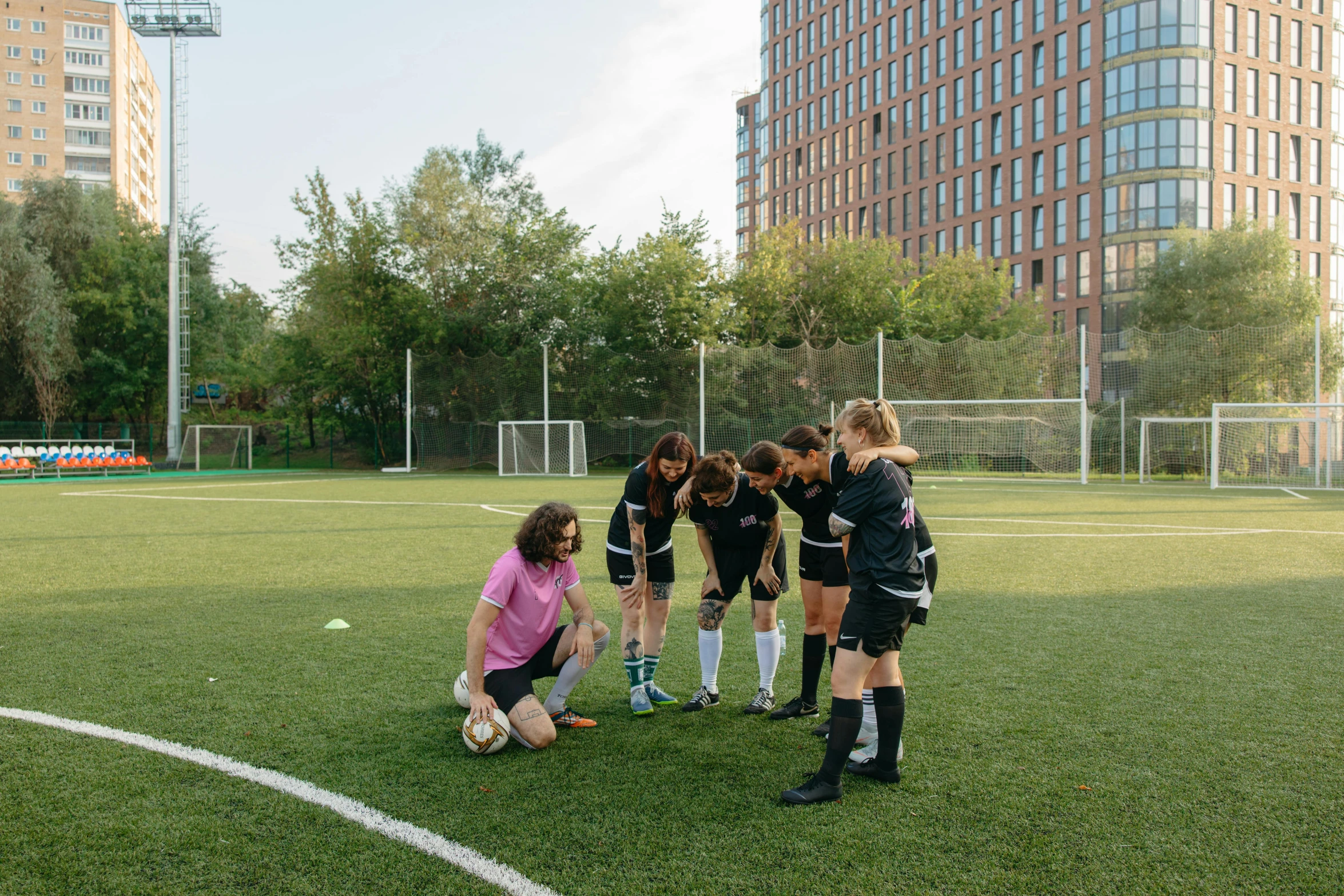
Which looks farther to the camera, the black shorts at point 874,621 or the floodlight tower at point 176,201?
the floodlight tower at point 176,201

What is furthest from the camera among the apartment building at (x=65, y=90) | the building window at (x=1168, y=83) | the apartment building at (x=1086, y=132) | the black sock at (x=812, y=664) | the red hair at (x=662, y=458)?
the apartment building at (x=65, y=90)

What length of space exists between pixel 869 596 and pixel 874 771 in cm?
75

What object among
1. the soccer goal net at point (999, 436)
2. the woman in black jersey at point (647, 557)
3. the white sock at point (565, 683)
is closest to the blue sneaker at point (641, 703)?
the woman in black jersey at point (647, 557)

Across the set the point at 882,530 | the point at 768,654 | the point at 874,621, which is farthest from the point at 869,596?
the point at 768,654

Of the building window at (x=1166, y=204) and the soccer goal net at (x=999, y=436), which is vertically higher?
the building window at (x=1166, y=204)

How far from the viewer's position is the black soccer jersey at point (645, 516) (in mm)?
4277

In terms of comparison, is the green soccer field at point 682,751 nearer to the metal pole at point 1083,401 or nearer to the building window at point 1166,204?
the metal pole at point 1083,401

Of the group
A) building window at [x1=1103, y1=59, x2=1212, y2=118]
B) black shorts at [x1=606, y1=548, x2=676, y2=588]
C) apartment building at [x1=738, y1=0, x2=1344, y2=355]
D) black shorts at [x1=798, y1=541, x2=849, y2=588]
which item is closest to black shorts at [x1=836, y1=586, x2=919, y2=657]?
black shorts at [x1=798, y1=541, x2=849, y2=588]

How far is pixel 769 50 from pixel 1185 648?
255 feet

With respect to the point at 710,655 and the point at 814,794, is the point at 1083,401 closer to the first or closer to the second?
the point at 710,655

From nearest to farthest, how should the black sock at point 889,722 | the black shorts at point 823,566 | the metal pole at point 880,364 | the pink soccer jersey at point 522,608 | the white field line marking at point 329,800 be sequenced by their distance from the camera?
the white field line marking at point 329,800 < the black sock at point 889,722 < the pink soccer jersey at point 522,608 < the black shorts at point 823,566 < the metal pole at point 880,364

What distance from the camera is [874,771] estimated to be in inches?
136

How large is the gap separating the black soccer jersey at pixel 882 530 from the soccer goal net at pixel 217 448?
35.7m

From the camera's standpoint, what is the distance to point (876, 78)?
208ft
